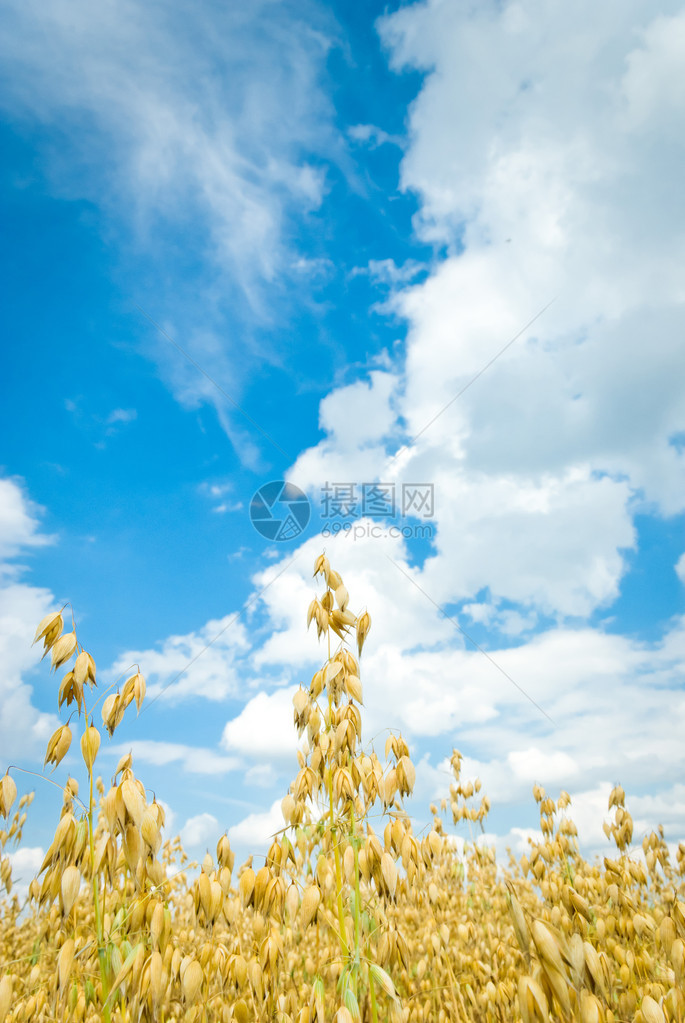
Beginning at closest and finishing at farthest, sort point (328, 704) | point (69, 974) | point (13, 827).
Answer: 1. point (69, 974)
2. point (328, 704)
3. point (13, 827)

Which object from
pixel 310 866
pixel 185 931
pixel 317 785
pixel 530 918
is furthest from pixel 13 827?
pixel 530 918

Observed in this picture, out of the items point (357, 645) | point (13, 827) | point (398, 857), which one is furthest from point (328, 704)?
point (13, 827)

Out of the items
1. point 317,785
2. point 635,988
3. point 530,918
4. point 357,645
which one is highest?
point 357,645

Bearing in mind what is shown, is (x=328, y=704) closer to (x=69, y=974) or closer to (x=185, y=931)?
(x=69, y=974)

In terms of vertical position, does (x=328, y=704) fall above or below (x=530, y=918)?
A: above

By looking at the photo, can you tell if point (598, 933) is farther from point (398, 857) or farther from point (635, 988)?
point (398, 857)

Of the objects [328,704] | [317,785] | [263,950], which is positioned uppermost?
[328,704]

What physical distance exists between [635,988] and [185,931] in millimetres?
3243

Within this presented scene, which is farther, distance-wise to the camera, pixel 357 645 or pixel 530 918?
pixel 357 645

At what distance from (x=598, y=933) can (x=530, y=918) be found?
2.71 meters

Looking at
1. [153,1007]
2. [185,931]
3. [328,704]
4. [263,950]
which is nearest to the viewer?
[153,1007]

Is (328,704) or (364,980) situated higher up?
(328,704)

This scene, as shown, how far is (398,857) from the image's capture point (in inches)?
96.3

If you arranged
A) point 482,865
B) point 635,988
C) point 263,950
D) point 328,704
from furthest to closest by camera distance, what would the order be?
point 482,865 < point 635,988 < point 328,704 < point 263,950
